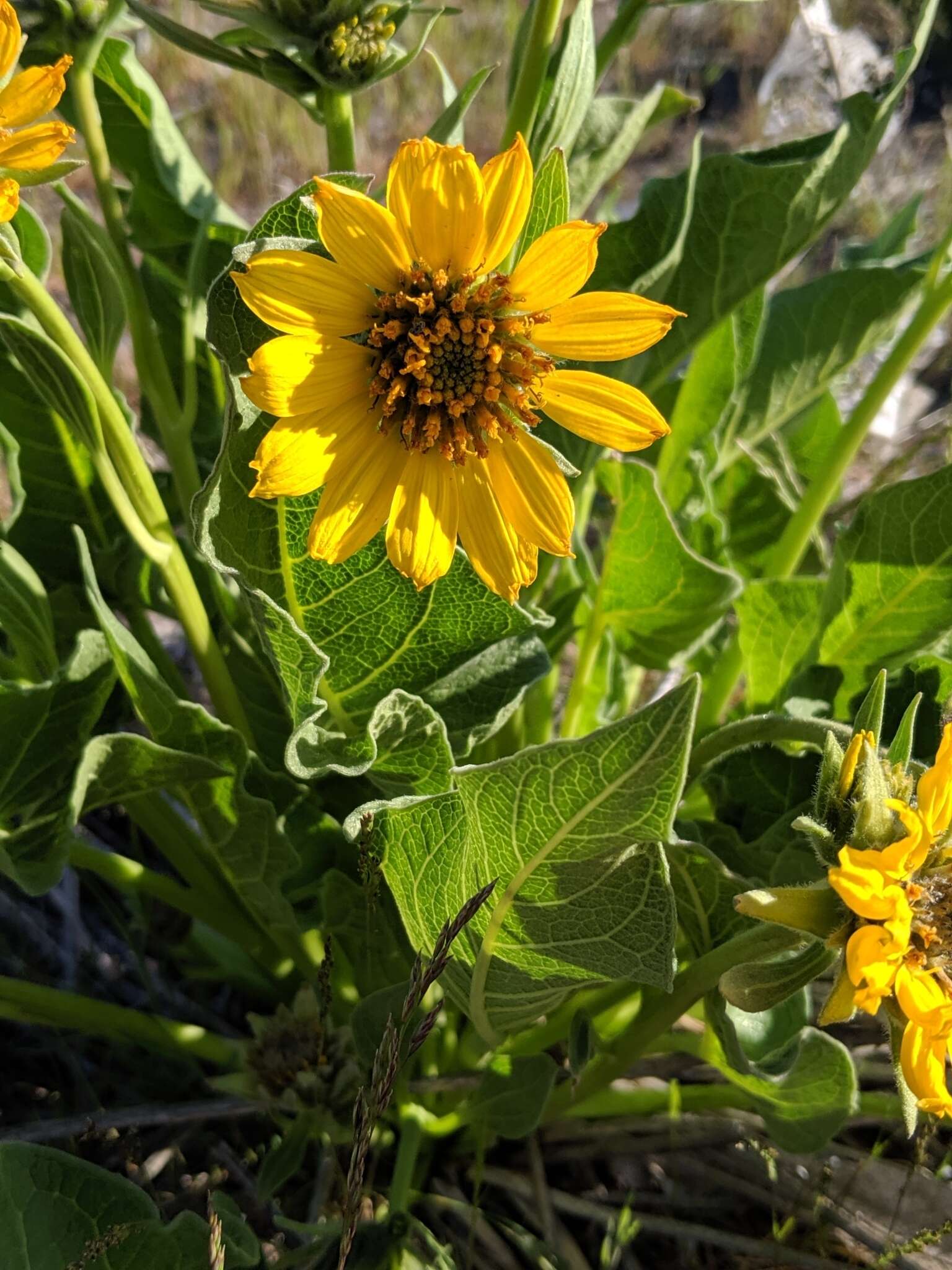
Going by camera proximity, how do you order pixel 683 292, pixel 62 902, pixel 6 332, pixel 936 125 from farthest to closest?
pixel 936 125, pixel 62 902, pixel 683 292, pixel 6 332

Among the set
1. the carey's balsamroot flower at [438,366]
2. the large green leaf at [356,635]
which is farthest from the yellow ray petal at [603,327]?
the large green leaf at [356,635]

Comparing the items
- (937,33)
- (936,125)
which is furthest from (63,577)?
(937,33)

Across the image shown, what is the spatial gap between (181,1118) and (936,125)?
4448 millimetres

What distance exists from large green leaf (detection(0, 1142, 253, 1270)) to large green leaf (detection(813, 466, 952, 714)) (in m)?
1.09

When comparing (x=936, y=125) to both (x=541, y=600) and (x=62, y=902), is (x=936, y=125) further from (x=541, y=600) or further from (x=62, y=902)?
(x=62, y=902)

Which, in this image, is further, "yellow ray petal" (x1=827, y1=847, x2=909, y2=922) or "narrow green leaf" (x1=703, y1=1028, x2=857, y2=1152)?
"narrow green leaf" (x1=703, y1=1028, x2=857, y2=1152)

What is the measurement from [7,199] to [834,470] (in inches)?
46.9

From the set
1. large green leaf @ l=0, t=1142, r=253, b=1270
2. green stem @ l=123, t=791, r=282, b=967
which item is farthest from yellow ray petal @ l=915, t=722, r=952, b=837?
green stem @ l=123, t=791, r=282, b=967

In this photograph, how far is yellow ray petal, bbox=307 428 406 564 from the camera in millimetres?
1063

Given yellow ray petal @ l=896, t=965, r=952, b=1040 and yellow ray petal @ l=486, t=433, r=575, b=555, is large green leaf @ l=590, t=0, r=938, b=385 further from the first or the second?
yellow ray petal @ l=896, t=965, r=952, b=1040

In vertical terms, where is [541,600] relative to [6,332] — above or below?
below

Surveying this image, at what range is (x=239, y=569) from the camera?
1157mm

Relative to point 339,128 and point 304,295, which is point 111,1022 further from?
point 339,128

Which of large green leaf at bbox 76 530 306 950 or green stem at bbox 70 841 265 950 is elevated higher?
large green leaf at bbox 76 530 306 950
